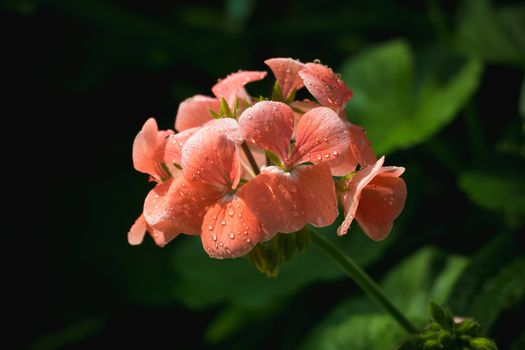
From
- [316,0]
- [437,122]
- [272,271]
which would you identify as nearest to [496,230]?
[437,122]

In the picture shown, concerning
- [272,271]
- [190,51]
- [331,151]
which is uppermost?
[190,51]

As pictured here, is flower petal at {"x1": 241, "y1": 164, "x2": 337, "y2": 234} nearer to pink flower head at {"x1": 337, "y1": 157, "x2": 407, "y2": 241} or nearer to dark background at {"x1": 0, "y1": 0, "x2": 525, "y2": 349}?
pink flower head at {"x1": 337, "y1": 157, "x2": 407, "y2": 241}

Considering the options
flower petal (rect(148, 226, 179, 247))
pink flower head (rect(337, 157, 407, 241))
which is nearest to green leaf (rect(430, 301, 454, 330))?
pink flower head (rect(337, 157, 407, 241))

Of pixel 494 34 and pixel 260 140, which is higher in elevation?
pixel 260 140

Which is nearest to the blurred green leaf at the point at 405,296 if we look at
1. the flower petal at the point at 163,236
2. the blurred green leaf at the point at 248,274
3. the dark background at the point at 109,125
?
the blurred green leaf at the point at 248,274

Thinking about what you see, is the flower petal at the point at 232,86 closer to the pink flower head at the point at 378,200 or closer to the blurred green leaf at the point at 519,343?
the pink flower head at the point at 378,200

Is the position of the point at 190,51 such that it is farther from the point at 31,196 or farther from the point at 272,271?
the point at 272,271
